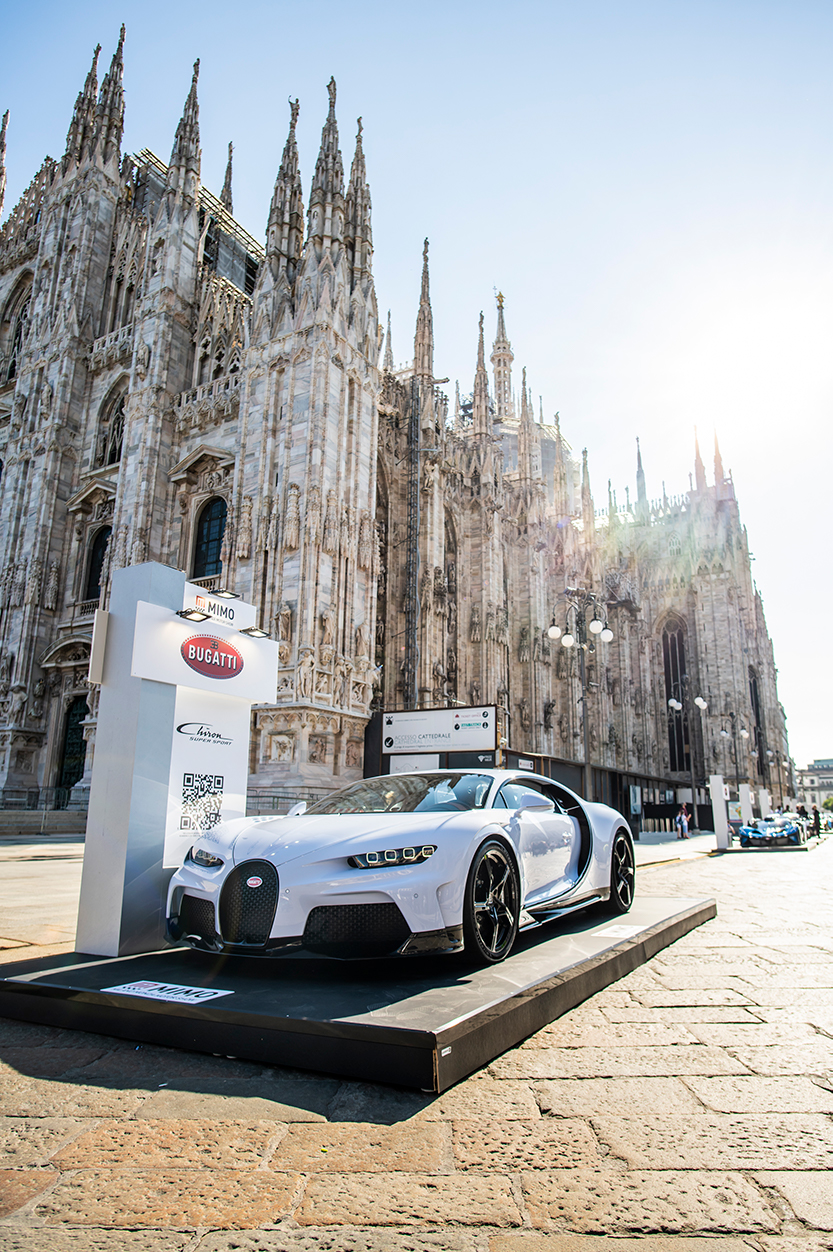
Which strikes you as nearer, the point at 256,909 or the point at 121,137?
the point at 256,909

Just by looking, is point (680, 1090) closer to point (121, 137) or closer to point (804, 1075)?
point (804, 1075)

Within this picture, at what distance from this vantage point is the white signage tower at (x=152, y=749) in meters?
4.54

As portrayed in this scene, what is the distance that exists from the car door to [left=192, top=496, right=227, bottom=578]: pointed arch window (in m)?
19.1

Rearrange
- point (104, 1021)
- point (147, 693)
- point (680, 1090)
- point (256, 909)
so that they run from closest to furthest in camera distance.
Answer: point (680, 1090) → point (104, 1021) → point (256, 909) → point (147, 693)

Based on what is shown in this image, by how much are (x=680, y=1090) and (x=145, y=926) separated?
3.12 meters

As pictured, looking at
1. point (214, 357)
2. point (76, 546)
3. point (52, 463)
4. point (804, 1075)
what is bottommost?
point (804, 1075)

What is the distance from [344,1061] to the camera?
9.02ft

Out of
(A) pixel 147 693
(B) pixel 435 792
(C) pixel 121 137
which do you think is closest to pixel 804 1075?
(B) pixel 435 792

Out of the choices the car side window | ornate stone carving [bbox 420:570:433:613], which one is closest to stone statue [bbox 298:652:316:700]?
ornate stone carving [bbox 420:570:433:613]

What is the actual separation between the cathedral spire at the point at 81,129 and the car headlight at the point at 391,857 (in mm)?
33196

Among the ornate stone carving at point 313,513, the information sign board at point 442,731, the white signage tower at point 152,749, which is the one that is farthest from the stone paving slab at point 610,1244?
the ornate stone carving at point 313,513

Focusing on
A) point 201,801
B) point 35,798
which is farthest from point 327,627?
point 201,801

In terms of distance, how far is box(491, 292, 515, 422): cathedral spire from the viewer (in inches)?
2275

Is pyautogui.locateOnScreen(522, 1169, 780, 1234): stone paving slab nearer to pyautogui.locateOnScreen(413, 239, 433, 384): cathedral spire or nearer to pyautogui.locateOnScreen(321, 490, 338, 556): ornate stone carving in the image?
pyautogui.locateOnScreen(321, 490, 338, 556): ornate stone carving
